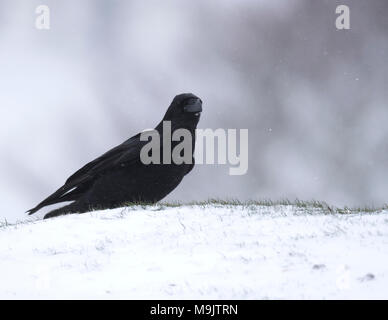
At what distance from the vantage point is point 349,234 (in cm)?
754

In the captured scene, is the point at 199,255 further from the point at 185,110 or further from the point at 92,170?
the point at 92,170

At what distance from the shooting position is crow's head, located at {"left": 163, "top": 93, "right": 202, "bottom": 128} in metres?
10.9

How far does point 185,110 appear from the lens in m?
10.9

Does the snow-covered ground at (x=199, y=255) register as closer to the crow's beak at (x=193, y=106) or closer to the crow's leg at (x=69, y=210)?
the crow's leg at (x=69, y=210)

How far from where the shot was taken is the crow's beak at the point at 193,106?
1083cm

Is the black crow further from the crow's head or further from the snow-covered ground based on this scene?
the snow-covered ground

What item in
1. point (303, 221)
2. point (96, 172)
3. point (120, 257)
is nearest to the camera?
point (120, 257)

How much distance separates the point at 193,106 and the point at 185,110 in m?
0.17

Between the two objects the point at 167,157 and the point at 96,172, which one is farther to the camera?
the point at 96,172

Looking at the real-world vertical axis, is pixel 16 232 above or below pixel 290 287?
below

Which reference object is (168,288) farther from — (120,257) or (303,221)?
(303,221)
